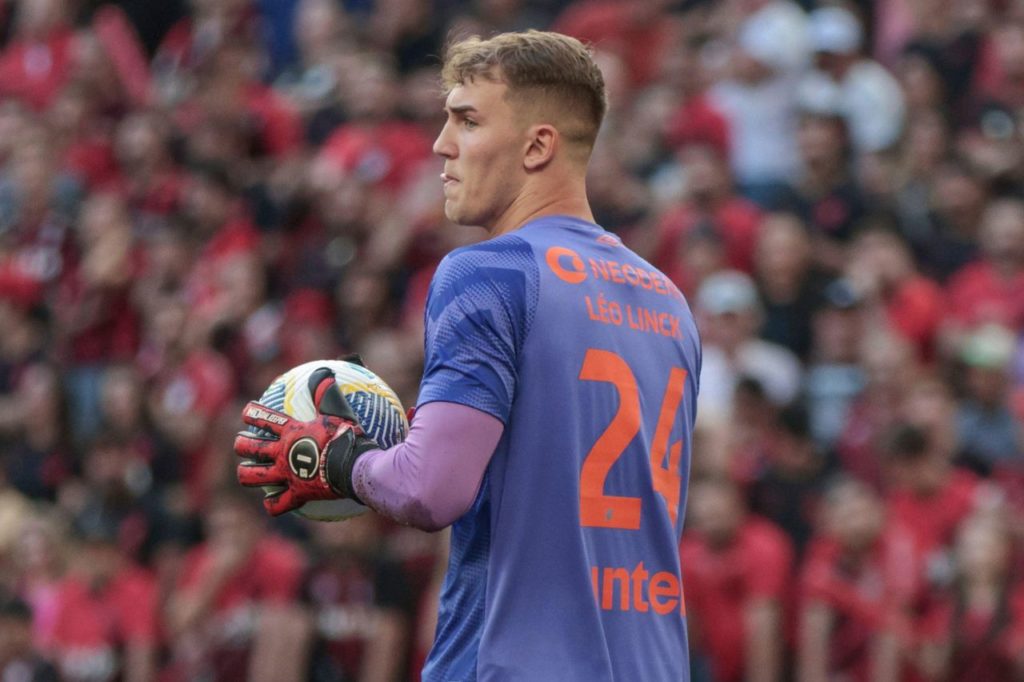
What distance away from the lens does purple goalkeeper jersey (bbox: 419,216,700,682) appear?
3764mm

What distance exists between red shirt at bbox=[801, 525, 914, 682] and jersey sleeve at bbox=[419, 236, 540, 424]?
499 centimetres

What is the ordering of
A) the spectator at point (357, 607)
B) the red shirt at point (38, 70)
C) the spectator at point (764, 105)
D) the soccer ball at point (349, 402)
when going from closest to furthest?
the soccer ball at point (349, 402)
the spectator at point (357, 607)
the spectator at point (764, 105)
the red shirt at point (38, 70)

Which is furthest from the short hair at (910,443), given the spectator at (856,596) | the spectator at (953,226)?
the spectator at (953,226)

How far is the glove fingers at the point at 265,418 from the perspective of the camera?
400 centimetres

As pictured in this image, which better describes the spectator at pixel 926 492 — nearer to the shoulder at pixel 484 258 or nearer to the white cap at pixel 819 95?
the white cap at pixel 819 95

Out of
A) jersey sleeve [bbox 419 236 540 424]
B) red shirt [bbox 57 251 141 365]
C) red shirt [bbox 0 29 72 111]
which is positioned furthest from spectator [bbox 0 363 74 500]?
jersey sleeve [bbox 419 236 540 424]

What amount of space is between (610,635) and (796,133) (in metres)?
8.02

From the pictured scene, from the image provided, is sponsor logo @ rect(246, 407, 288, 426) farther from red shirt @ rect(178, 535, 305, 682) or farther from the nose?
red shirt @ rect(178, 535, 305, 682)

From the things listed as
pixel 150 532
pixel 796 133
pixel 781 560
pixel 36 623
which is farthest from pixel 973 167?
pixel 36 623

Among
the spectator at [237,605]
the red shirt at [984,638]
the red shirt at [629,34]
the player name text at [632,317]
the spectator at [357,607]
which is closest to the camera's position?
the player name text at [632,317]

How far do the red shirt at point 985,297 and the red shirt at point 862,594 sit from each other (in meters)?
1.69

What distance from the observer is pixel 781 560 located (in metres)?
8.68

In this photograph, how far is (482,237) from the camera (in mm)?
10945

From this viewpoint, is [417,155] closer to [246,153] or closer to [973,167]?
[246,153]
